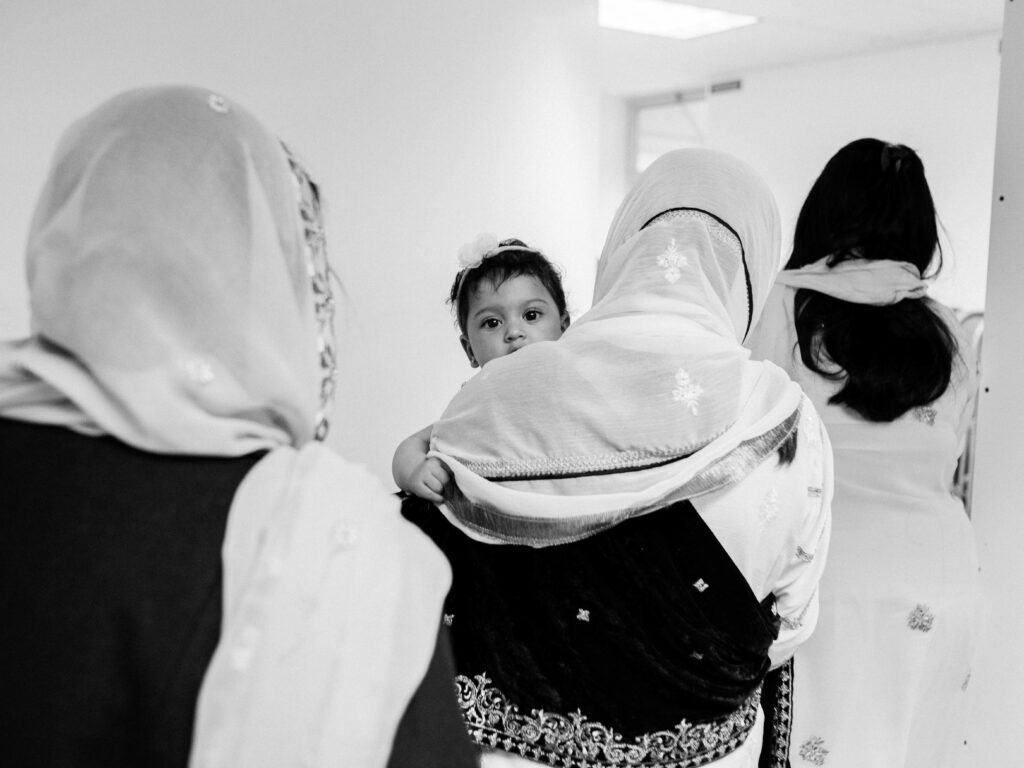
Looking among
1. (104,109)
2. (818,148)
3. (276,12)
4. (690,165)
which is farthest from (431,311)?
(818,148)

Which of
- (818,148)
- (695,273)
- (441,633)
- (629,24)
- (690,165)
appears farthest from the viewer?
(818,148)

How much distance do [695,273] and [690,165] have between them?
19cm

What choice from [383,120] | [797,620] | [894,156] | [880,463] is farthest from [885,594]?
[383,120]

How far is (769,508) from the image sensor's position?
1.12 metres

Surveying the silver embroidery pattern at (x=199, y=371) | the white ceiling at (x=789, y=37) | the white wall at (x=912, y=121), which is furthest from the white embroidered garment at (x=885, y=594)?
the white wall at (x=912, y=121)

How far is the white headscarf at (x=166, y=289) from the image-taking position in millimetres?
615

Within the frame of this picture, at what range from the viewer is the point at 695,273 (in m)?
1.21

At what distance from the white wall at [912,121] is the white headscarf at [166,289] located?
15.1ft

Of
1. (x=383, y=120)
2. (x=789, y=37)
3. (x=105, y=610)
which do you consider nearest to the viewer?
(x=105, y=610)

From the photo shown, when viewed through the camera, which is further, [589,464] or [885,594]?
[885,594]

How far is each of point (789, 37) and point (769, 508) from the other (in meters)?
4.75

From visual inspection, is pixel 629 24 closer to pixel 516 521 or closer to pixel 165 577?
pixel 516 521

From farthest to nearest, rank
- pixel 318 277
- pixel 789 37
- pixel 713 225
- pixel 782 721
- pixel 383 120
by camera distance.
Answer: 1. pixel 789 37
2. pixel 383 120
3. pixel 782 721
4. pixel 713 225
5. pixel 318 277

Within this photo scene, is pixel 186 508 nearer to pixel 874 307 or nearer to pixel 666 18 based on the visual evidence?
pixel 874 307
